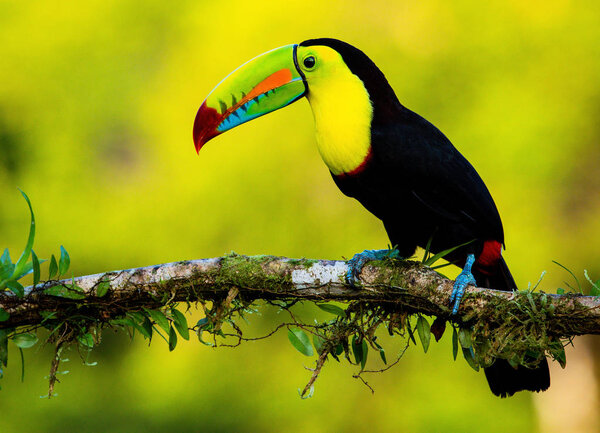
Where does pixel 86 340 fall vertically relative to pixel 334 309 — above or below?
below

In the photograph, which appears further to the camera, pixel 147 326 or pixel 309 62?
pixel 309 62

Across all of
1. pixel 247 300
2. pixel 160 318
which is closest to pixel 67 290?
pixel 160 318

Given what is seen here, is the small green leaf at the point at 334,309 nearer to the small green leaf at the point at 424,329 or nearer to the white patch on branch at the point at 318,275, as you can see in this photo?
the white patch on branch at the point at 318,275

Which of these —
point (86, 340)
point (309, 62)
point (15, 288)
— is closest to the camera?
point (15, 288)

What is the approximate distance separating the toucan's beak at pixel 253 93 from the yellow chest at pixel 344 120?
105 millimetres

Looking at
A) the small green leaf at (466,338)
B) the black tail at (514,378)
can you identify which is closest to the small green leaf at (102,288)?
the small green leaf at (466,338)

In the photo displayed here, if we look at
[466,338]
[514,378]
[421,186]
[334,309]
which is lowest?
[514,378]

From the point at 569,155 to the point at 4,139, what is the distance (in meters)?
5.14

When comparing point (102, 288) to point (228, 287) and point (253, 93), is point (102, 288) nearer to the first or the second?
point (228, 287)

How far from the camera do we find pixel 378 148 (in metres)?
2.69

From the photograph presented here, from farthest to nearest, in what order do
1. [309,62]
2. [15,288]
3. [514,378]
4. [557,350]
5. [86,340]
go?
[309,62]
[514,378]
[86,340]
[15,288]
[557,350]

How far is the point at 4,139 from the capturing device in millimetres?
7070

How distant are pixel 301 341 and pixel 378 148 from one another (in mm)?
731

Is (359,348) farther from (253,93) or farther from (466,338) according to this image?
(253,93)
